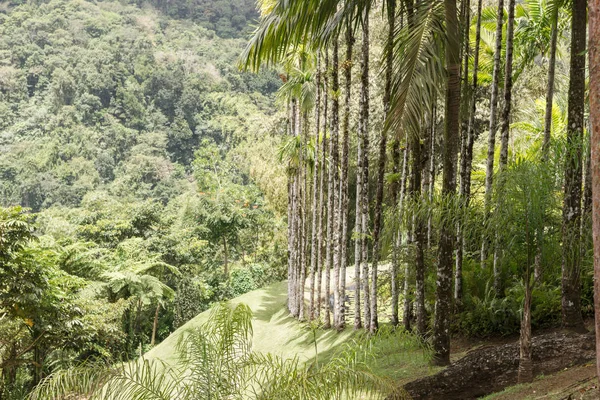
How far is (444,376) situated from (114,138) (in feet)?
200

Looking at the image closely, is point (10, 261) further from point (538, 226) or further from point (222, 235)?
point (222, 235)

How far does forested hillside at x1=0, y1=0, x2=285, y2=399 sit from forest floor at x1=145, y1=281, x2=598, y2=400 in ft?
12.2

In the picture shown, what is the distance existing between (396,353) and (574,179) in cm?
393

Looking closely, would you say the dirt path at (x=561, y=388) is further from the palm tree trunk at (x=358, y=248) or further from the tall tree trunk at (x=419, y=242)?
the palm tree trunk at (x=358, y=248)

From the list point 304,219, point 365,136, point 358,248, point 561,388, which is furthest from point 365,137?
point 561,388

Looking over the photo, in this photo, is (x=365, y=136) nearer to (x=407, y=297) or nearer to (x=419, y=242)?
(x=407, y=297)

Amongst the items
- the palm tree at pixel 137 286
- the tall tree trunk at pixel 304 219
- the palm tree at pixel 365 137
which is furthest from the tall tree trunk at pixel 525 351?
the palm tree at pixel 137 286

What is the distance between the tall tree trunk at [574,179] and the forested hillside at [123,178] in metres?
5.77

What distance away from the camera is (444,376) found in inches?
307

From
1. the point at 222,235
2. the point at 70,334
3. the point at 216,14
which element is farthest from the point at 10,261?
the point at 216,14

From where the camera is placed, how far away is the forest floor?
20.4ft

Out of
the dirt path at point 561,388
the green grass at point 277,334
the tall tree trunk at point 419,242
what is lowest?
the green grass at point 277,334

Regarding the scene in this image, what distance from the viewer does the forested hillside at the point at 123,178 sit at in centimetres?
1509

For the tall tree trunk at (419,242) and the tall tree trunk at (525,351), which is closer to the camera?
the tall tree trunk at (525,351)
